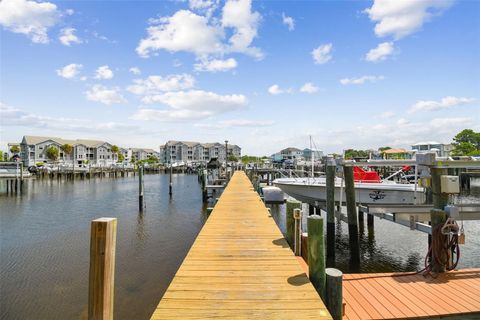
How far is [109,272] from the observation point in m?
3.09

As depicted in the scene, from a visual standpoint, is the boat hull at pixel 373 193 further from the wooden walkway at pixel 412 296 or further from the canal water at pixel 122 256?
the wooden walkway at pixel 412 296

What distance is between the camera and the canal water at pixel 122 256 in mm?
8261

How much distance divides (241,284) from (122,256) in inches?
373

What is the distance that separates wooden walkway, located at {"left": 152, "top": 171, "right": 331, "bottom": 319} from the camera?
3.73 meters

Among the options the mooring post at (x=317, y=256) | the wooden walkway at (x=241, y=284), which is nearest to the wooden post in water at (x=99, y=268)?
the wooden walkway at (x=241, y=284)

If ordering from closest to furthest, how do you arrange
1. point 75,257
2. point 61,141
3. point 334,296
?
point 334,296 → point 75,257 → point 61,141

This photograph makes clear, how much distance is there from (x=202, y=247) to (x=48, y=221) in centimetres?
1783

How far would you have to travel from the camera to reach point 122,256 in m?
12.1

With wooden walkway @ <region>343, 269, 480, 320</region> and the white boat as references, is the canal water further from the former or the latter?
wooden walkway @ <region>343, 269, 480, 320</region>

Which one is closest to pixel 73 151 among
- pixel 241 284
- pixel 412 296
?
pixel 241 284

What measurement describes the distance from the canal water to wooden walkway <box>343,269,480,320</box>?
15.4ft

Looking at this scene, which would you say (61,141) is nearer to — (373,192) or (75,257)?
(75,257)

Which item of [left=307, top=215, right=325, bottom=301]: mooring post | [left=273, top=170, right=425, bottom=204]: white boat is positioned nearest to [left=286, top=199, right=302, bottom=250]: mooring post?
[left=307, top=215, right=325, bottom=301]: mooring post

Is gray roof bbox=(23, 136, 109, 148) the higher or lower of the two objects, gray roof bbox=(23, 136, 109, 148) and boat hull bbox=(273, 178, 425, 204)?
the higher
